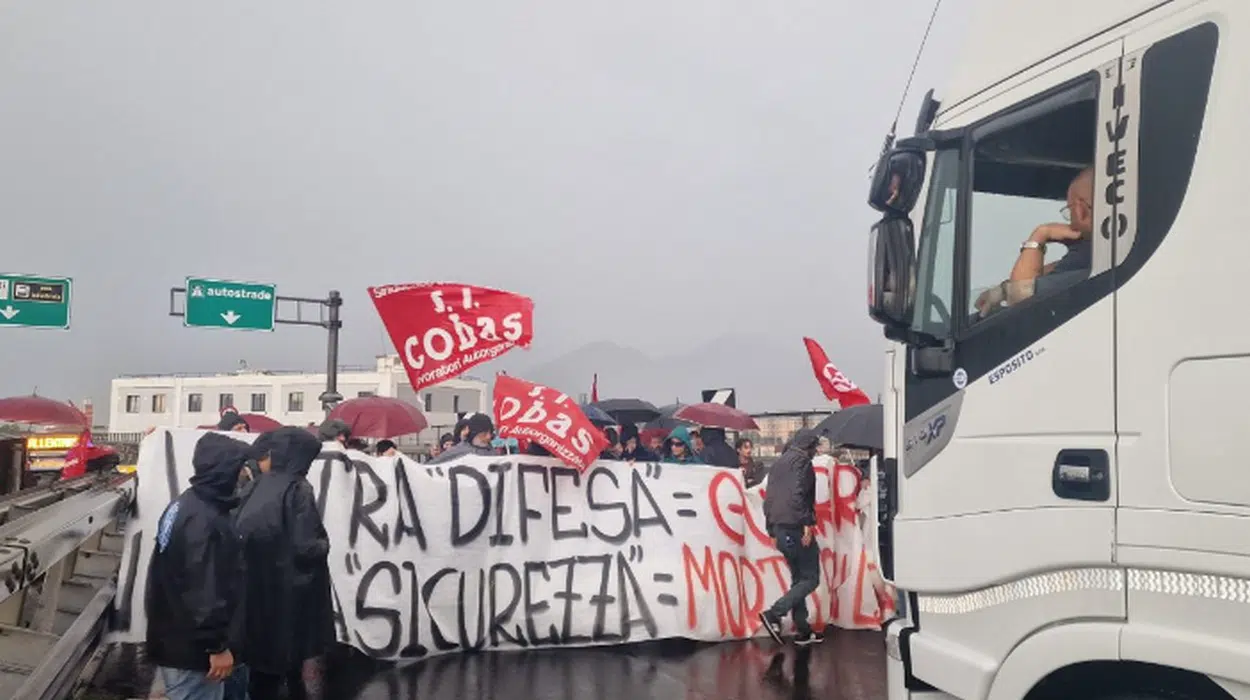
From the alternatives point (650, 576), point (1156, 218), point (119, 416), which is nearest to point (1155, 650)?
point (1156, 218)

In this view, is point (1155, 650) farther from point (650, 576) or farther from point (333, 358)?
point (333, 358)

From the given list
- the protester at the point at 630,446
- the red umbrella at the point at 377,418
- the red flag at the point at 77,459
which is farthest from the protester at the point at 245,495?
the red umbrella at the point at 377,418

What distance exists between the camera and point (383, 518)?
754 centimetres

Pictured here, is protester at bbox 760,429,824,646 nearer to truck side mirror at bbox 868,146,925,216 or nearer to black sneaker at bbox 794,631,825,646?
black sneaker at bbox 794,631,825,646

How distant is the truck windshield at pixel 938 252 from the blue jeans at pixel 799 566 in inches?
184

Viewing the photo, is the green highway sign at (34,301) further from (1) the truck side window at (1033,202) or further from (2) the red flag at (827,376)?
(1) the truck side window at (1033,202)

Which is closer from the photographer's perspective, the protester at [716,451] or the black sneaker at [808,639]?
the black sneaker at [808,639]

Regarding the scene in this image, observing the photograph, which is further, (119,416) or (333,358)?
(119,416)

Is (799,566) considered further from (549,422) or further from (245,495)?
(245,495)

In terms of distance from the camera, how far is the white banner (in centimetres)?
736

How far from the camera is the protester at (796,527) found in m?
8.08

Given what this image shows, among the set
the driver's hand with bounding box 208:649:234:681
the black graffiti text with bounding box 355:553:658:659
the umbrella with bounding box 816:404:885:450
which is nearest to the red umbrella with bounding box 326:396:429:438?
the umbrella with bounding box 816:404:885:450

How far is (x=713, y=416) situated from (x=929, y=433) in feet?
37.0

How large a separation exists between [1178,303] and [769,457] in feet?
54.2
